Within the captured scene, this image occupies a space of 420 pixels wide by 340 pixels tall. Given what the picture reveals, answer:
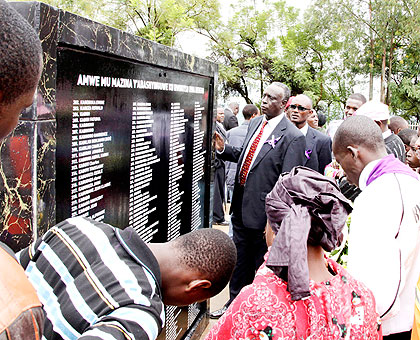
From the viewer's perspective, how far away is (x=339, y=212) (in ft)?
6.32

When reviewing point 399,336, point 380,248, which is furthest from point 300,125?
point 380,248

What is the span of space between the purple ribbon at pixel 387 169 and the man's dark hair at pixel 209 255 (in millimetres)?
1201

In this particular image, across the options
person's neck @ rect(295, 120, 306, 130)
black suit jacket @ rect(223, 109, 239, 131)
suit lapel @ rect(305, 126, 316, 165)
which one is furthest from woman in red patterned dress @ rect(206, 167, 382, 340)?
black suit jacket @ rect(223, 109, 239, 131)

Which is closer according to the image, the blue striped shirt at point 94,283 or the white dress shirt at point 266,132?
the blue striped shirt at point 94,283

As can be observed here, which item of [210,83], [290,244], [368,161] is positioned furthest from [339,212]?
[210,83]

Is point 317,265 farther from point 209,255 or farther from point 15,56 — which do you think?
point 15,56

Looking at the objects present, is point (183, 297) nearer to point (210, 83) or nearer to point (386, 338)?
point (386, 338)

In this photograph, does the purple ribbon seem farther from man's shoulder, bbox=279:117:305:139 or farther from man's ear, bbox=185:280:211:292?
man's shoulder, bbox=279:117:305:139

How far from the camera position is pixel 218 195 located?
26.8 ft

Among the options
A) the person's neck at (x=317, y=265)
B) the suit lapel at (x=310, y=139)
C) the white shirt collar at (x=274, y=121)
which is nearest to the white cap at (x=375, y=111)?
the white shirt collar at (x=274, y=121)

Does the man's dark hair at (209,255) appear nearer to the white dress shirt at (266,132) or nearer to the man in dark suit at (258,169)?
the man in dark suit at (258,169)

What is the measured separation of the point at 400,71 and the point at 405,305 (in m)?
23.2

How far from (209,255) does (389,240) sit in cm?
106

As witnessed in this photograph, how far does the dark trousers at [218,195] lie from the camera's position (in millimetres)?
8180
